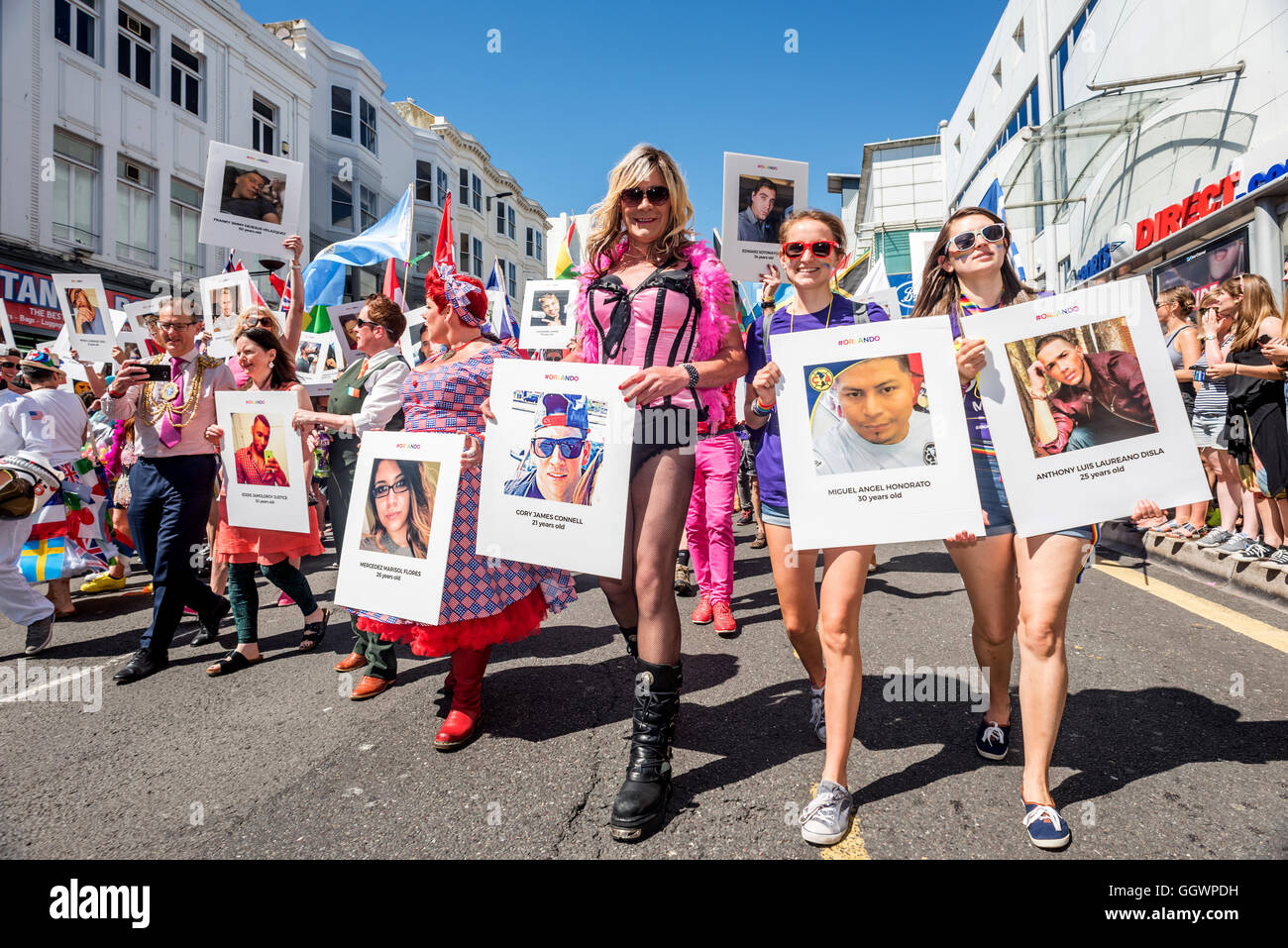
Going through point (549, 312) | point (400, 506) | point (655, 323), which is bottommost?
point (400, 506)

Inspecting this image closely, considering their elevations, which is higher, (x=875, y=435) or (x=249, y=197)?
(x=249, y=197)

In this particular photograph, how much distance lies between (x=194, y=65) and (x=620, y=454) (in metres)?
23.4

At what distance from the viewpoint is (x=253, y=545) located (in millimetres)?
4223

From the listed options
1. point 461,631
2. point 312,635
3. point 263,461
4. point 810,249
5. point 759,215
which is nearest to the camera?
point 810,249

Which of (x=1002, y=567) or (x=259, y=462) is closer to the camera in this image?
(x=1002, y=567)

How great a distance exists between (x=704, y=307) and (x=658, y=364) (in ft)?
0.86

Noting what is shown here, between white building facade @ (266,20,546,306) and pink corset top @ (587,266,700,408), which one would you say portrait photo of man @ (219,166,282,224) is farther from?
white building facade @ (266,20,546,306)

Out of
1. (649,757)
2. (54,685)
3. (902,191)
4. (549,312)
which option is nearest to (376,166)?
(549,312)

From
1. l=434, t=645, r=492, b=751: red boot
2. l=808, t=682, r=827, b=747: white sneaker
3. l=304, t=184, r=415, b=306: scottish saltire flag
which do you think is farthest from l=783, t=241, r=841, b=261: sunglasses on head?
l=304, t=184, r=415, b=306: scottish saltire flag

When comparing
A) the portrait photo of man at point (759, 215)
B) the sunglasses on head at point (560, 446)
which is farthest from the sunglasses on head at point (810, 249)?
the portrait photo of man at point (759, 215)

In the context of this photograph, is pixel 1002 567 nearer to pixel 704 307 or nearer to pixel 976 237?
pixel 976 237

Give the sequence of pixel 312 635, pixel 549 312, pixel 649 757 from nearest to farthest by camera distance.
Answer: pixel 649 757 < pixel 312 635 < pixel 549 312

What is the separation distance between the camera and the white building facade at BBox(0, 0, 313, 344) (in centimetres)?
1484

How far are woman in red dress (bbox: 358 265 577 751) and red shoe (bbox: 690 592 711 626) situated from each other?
1.73 m
